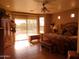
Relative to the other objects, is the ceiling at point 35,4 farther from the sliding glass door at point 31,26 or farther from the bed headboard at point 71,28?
the sliding glass door at point 31,26

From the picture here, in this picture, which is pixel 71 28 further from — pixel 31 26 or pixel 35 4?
pixel 31 26

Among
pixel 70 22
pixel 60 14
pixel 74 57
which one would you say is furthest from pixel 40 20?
pixel 74 57

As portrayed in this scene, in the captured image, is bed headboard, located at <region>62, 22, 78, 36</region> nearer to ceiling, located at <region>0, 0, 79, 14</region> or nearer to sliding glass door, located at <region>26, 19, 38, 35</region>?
ceiling, located at <region>0, 0, 79, 14</region>

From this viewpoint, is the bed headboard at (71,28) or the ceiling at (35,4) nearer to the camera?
the ceiling at (35,4)

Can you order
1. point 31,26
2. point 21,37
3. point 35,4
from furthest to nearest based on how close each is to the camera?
1. point 31,26
2. point 21,37
3. point 35,4

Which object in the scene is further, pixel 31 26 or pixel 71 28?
pixel 31 26

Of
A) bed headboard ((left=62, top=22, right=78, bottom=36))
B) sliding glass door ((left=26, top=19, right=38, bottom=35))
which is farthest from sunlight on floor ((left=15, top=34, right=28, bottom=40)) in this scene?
bed headboard ((left=62, top=22, right=78, bottom=36))

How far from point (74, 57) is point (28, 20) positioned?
7.62m

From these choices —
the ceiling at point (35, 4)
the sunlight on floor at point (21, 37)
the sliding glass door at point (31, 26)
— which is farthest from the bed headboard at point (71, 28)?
the sunlight on floor at point (21, 37)

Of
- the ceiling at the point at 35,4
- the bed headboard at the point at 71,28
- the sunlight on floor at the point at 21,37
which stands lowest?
the sunlight on floor at the point at 21,37

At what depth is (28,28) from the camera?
10391 millimetres

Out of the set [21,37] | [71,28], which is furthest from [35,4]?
[21,37]

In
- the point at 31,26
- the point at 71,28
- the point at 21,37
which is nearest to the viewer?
the point at 71,28

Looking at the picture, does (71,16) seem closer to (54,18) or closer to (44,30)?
(54,18)
